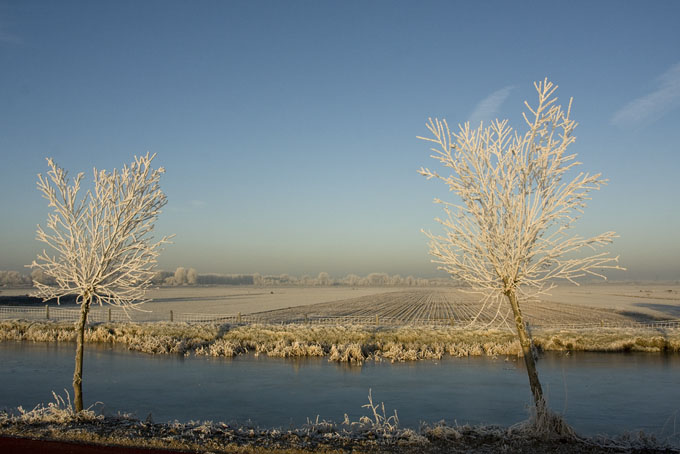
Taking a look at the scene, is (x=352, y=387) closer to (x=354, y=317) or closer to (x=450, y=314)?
(x=354, y=317)

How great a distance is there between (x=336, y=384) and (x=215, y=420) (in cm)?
565

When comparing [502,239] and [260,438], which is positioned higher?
[502,239]

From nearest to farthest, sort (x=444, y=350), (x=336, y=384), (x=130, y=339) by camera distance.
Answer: (x=336, y=384)
(x=444, y=350)
(x=130, y=339)

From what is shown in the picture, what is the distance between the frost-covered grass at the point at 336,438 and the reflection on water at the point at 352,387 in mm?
3208

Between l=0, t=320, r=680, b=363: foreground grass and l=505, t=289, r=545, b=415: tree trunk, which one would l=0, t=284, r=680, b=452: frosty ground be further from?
l=505, t=289, r=545, b=415: tree trunk

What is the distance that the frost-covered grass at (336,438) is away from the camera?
322 inches

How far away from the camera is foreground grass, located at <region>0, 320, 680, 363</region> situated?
920 inches

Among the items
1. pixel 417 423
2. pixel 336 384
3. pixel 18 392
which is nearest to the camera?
pixel 417 423

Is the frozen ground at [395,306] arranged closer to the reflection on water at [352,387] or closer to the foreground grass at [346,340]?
the foreground grass at [346,340]

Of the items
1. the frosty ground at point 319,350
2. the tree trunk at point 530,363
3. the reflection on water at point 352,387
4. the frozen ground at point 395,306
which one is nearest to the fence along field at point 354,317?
the frozen ground at point 395,306

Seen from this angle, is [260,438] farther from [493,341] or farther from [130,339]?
[130,339]

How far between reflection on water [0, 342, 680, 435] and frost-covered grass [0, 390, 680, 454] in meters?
3.21

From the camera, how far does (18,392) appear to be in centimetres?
1541

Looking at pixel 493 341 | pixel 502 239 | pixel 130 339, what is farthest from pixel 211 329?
pixel 502 239
